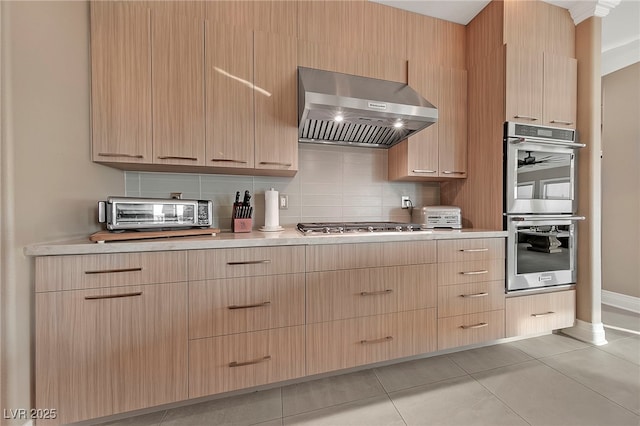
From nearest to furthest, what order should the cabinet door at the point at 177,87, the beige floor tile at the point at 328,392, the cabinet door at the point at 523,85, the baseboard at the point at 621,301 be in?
the beige floor tile at the point at 328,392 → the cabinet door at the point at 177,87 → the cabinet door at the point at 523,85 → the baseboard at the point at 621,301

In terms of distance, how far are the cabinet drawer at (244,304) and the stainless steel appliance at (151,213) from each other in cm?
42

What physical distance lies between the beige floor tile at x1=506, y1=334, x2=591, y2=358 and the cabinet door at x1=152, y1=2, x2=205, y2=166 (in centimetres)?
268

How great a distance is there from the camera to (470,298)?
1687mm

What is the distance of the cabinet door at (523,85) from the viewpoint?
6.00ft

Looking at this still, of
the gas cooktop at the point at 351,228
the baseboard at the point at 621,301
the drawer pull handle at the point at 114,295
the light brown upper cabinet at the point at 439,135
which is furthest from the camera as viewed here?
the baseboard at the point at 621,301

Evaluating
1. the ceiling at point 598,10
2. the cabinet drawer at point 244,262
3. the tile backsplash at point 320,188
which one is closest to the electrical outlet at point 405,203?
the tile backsplash at point 320,188

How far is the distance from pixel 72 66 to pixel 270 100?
1017mm

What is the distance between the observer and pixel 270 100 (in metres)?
1.65

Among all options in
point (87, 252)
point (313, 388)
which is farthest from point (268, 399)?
point (87, 252)

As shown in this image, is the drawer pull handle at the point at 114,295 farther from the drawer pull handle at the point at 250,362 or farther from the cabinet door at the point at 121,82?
the cabinet door at the point at 121,82

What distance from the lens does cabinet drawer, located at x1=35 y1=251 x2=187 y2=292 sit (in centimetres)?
104

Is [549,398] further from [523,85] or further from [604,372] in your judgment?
[523,85]

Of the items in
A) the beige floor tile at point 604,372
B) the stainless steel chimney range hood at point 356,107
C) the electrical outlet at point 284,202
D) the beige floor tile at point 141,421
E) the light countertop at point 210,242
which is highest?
the stainless steel chimney range hood at point 356,107

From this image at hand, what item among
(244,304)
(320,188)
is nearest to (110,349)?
(244,304)
